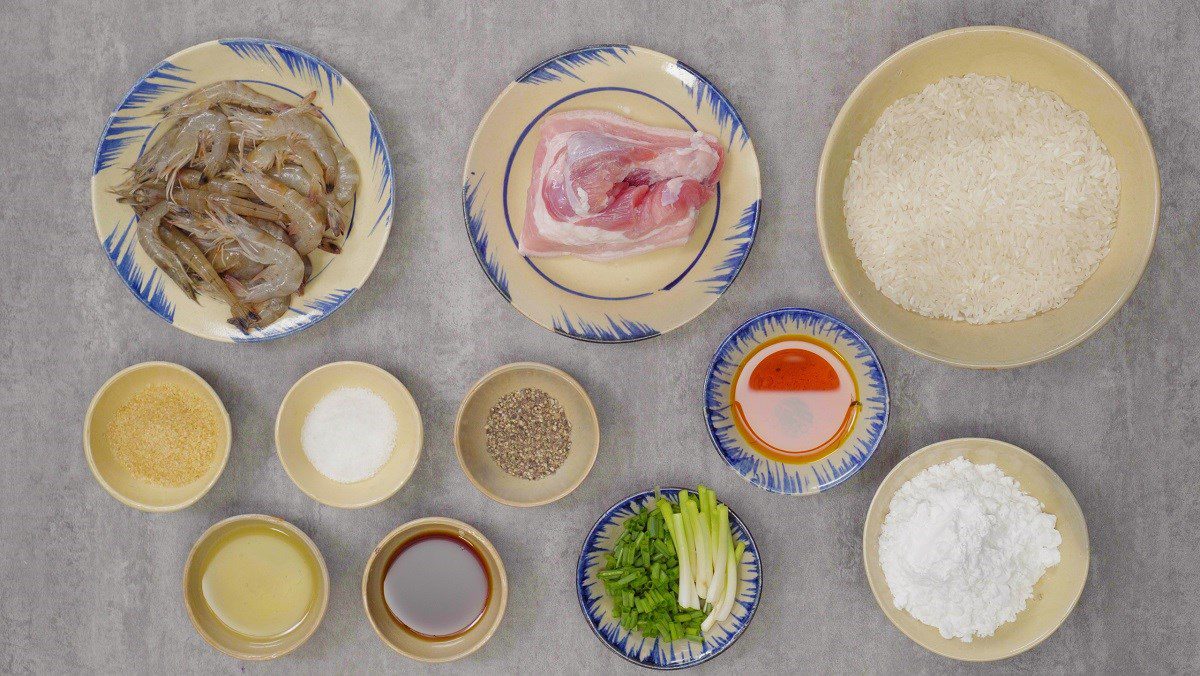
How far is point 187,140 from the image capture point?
7.04ft

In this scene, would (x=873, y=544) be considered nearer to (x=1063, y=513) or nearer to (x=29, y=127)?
(x=1063, y=513)

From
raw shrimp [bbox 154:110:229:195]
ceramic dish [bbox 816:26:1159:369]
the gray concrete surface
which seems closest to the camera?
ceramic dish [bbox 816:26:1159:369]

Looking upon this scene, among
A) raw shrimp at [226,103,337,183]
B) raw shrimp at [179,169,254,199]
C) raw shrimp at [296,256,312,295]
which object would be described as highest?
raw shrimp at [226,103,337,183]

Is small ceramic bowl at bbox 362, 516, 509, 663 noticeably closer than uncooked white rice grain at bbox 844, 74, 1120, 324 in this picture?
No

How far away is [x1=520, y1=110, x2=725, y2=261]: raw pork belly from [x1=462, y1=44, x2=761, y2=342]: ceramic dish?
5 cm

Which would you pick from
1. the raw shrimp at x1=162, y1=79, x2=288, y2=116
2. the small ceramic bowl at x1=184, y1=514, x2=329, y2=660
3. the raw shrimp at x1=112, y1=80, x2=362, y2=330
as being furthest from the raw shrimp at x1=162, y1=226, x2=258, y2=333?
the small ceramic bowl at x1=184, y1=514, x2=329, y2=660

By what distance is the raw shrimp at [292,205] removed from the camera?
216 cm

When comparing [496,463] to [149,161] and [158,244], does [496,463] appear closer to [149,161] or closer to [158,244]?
[158,244]

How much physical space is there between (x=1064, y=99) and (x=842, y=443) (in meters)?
1.12

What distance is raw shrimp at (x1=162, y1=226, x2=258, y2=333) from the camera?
216 centimetres

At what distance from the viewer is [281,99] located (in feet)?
7.25

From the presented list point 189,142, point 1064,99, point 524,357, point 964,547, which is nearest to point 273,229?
point 189,142

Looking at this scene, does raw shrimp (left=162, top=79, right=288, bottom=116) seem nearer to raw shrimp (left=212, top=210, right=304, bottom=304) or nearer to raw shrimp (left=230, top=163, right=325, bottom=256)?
raw shrimp (left=230, top=163, right=325, bottom=256)

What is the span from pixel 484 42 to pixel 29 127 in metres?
1.38
